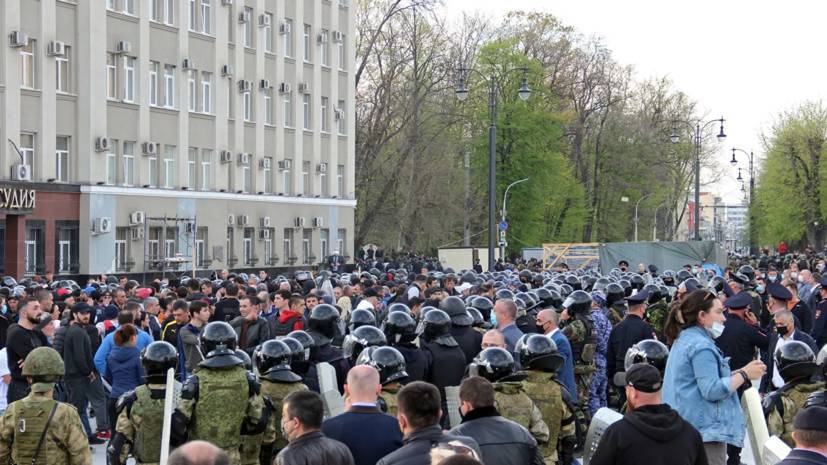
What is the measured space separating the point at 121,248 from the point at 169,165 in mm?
4568

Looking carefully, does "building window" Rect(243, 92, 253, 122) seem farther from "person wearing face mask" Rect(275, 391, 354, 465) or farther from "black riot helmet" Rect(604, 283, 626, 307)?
"person wearing face mask" Rect(275, 391, 354, 465)

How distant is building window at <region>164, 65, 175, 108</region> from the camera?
44094mm

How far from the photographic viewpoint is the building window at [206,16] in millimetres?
46219

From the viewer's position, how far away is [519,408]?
7727 mm

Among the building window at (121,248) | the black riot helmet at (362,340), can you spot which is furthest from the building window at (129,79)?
the black riot helmet at (362,340)

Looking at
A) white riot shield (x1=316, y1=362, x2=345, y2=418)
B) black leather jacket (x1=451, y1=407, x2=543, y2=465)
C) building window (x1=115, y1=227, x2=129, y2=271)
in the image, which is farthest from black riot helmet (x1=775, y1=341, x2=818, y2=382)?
building window (x1=115, y1=227, x2=129, y2=271)

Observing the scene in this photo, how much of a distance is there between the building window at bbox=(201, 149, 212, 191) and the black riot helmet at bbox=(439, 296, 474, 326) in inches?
1409

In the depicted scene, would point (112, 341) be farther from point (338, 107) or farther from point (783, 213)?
point (783, 213)

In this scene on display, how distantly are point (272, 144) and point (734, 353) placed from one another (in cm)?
4084

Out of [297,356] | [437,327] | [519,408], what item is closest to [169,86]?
[437,327]

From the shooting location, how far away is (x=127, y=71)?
4162 centimetres

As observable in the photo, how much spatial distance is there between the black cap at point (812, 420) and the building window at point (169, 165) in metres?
40.3

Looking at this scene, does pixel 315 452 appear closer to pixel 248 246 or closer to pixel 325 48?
pixel 248 246

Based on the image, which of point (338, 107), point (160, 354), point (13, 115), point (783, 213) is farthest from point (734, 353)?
point (783, 213)
